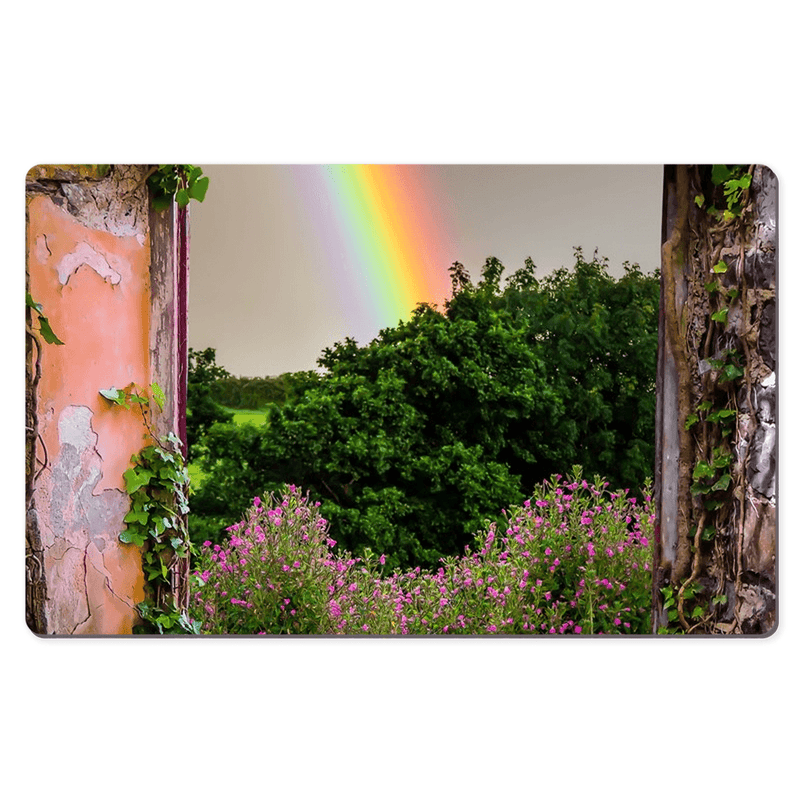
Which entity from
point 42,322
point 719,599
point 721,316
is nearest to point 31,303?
point 42,322

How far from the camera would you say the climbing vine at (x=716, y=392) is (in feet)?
8.06

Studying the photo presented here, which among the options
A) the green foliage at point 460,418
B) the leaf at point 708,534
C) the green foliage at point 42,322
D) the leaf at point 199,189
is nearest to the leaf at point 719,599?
the leaf at point 708,534

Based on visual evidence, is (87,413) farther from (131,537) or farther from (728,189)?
(728,189)

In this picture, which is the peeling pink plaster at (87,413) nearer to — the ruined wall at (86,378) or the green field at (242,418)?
the ruined wall at (86,378)

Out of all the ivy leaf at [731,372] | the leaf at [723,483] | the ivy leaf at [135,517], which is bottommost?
the ivy leaf at [135,517]

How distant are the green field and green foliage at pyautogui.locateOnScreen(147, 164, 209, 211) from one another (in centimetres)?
71

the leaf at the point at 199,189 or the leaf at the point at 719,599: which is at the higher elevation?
the leaf at the point at 199,189

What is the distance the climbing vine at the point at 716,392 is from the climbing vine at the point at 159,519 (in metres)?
1.61

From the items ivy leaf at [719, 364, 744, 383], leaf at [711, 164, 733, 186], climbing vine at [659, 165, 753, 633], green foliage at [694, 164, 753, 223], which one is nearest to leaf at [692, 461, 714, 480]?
climbing vine at [659, 165, 753, 633]

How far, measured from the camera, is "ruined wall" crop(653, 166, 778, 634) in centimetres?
243

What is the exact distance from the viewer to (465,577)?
8.46 ft

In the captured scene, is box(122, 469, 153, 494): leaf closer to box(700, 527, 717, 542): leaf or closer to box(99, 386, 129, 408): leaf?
box(99, 386, 129, 408): leaf
